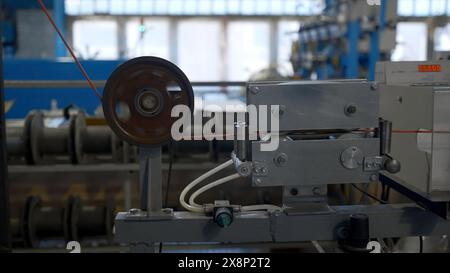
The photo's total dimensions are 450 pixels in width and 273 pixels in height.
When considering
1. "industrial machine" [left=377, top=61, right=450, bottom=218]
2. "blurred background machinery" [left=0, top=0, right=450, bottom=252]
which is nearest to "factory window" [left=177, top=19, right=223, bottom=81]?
"blurred background machinery" [left=0, top=0, right=450, bottom=252]

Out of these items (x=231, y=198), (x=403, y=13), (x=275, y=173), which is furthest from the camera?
(x=403, y=13)

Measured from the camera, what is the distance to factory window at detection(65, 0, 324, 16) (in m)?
10.5

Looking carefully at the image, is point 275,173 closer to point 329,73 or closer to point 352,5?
point 352,5

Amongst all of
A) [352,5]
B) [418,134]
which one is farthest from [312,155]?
[352,5]

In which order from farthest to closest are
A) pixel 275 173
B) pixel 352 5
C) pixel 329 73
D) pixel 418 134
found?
1. pixel 329 73
2. pixel 352 5
3. pixel 418 134
4. pixel 275 173

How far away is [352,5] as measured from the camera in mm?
5105

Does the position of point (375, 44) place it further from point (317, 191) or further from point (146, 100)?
point (146, 100)

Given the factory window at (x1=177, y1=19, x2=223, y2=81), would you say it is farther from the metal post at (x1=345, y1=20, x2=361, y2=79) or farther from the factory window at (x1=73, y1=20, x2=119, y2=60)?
the metal post at (x1=345, y1=20, x2=361, y2=79)

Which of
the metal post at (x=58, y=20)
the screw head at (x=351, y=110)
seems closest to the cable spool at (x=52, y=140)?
the screw head at (x=351, y=110)

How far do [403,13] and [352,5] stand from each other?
245 inches

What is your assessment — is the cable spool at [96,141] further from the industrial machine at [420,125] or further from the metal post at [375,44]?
the metal post at [375,44]

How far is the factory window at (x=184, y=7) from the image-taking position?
34.4 ft

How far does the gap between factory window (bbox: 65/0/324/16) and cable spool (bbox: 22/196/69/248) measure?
8845 millimetres
